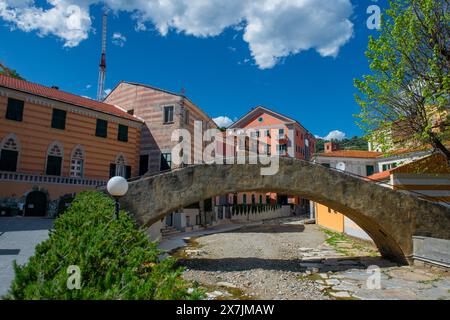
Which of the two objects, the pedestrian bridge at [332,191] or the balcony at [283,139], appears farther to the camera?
the balcony at [283,139]

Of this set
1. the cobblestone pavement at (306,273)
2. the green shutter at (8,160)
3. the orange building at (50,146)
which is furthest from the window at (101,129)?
the cobblestone pavement at (306,273)

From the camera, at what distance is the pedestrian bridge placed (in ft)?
43.3

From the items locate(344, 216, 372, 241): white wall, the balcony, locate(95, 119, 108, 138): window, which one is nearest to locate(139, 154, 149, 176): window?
locate(95, 119, 108, 138): window

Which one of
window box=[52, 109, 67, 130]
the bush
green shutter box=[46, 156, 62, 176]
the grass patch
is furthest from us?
window box=[52, 109, 67, 130]

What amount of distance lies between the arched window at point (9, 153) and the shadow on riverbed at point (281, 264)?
515 inches

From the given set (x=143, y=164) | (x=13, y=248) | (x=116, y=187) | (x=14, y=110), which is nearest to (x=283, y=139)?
(x=143, y=164)

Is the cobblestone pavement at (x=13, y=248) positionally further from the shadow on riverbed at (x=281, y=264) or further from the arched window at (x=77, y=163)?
the arched window at (x=77, y=163)

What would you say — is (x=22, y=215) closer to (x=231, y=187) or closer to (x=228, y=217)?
(x=231, y=187)

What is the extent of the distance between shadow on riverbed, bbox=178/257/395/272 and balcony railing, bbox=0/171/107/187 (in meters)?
11.6

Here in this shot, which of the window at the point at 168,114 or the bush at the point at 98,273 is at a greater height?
the window at the point at 168,114

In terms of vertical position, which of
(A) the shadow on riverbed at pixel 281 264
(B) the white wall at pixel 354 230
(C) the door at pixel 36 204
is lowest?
(A) the shadow on riverbed at pixel 281 264

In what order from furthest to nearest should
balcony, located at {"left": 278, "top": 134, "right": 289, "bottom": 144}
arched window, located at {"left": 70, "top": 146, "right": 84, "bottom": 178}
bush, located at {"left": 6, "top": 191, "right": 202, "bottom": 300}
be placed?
balcony, located at {"left": 278, "top": 134, "right": 289, "bottom": 144}
arched window, located at {"left": 70, "top": 146, "right": 84, "bottom": 178}
bush, located at {"left": 6, "top": 191, "right": 202, "bottom": 300}

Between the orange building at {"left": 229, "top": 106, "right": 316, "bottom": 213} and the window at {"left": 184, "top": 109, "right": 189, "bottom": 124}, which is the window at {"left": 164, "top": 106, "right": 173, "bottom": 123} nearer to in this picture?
the window at {"left": 184, "top": 109, "right": 189, "bottom": 124}

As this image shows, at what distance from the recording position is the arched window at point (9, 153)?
18.2 m
